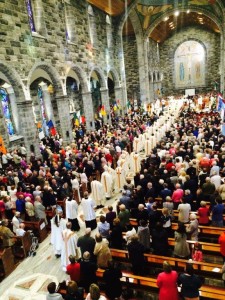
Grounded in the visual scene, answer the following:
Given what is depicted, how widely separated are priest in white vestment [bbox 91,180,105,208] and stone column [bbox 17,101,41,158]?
18.9ft

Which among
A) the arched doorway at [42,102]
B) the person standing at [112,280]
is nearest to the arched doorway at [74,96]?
the arched doorway at [42,102]

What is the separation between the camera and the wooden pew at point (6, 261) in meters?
6.79

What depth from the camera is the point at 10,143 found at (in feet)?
48.0

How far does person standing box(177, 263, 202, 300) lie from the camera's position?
4.28m

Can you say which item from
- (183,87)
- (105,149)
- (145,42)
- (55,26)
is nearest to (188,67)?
(183,87)

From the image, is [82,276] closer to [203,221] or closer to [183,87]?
[203,221]

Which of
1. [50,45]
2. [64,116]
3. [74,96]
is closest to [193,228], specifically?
[64,116]

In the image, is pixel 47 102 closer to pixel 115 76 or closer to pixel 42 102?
pixel 42 102

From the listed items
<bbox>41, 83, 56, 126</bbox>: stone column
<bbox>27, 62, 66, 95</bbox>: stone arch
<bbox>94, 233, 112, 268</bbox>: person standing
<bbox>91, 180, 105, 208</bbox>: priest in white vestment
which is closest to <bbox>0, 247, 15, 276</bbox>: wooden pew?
<bbox>94, 233, 112, 268</bbox>: person standing

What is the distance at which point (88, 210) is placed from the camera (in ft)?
27.0

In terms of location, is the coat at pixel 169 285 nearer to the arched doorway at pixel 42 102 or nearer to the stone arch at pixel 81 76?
the arched doorway at pixel 42 102

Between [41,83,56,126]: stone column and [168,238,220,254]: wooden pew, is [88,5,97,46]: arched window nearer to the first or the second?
[41,83,56,126]: stone column

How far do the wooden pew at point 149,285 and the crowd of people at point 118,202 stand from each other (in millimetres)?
228

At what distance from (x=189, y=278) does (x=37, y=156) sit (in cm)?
1172
